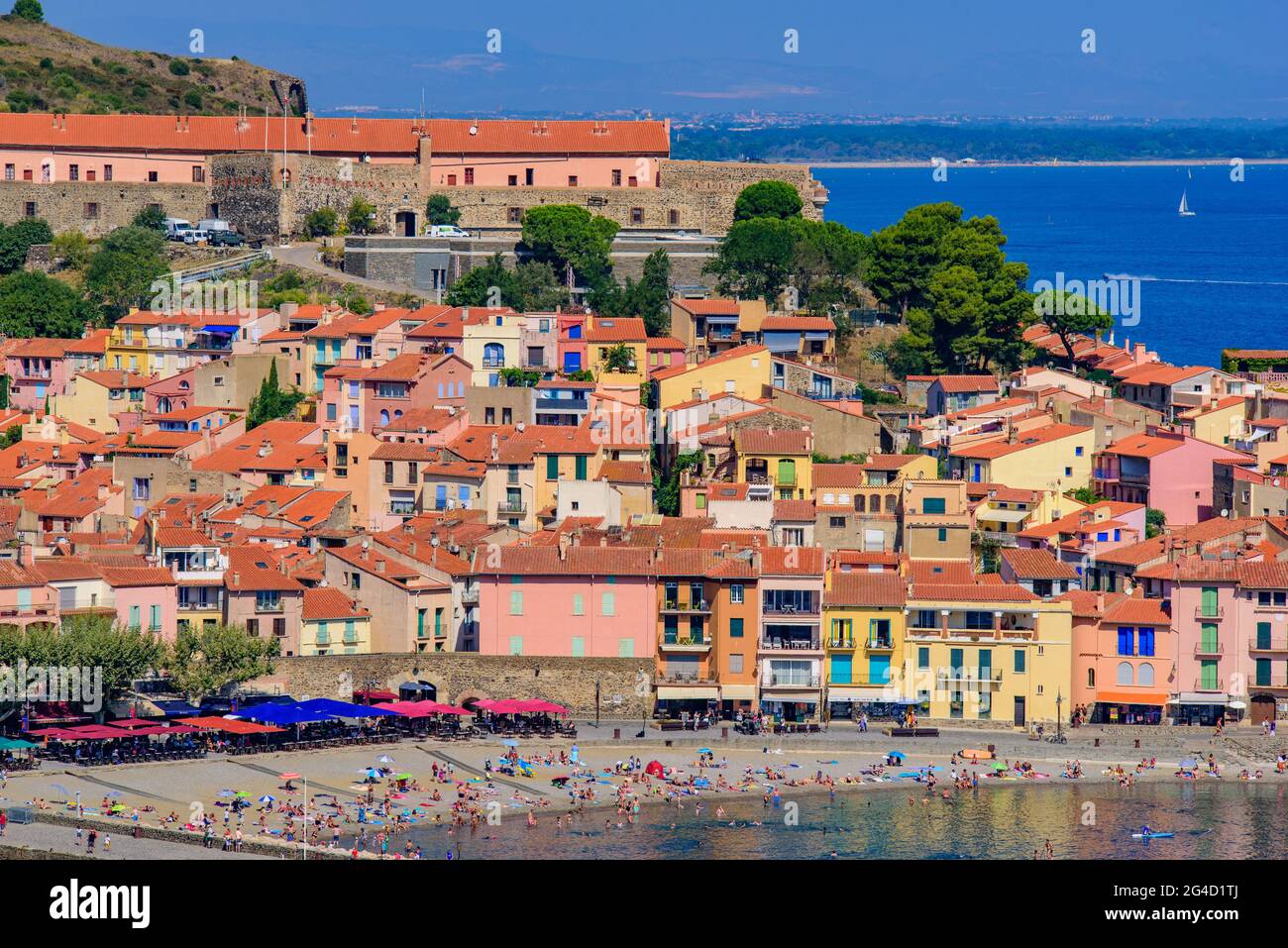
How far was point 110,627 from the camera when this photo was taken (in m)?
47.5

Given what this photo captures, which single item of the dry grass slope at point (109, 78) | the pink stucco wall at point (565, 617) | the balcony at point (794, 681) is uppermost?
the dry grass slope at point (109, 78)

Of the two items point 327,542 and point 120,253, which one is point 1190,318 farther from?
point 327,542

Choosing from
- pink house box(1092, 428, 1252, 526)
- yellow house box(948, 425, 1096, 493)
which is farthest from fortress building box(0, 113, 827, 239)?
pink house box(1092, 428, 1252, 526)

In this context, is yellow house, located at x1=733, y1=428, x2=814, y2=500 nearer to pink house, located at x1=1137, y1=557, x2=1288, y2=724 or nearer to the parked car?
pink house, located at x1=1137, y1=557, x2=1288, y2=724

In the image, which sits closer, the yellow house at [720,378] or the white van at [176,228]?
the yellow house at [720,378]

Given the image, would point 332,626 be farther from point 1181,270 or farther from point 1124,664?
point 1181,270

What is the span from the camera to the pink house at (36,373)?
243ft

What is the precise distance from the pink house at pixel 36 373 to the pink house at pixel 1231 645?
3784 cm

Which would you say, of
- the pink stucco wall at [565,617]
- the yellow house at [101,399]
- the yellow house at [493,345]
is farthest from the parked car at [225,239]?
the pink stucco wall at [565,617]

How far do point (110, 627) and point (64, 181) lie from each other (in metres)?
45.3

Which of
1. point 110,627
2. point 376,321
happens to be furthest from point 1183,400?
point 110,627

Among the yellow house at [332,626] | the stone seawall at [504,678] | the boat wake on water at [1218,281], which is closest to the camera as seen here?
the stone seawall at [504,678]

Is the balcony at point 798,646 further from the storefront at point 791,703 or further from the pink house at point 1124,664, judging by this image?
the pink house at point 1124,664
